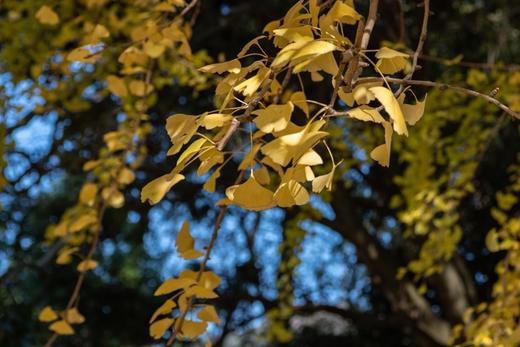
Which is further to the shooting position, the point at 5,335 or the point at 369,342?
the point at 369,342

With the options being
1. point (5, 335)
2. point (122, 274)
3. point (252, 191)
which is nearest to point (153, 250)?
point (122, 274)

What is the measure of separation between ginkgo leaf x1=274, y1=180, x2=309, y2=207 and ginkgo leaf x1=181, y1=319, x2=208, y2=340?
0.38m

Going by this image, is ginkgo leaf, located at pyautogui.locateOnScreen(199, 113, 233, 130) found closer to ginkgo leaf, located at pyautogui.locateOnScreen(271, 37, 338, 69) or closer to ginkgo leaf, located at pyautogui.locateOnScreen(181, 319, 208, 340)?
ginkgo leaf, located at pyautogui.locateOnScreen(271, 37, 338, 69)

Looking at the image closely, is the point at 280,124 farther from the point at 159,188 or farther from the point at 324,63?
the point at 159,188

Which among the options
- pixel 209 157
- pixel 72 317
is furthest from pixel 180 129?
pixel 72 317

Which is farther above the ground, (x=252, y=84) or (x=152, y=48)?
(x=252, y=84)

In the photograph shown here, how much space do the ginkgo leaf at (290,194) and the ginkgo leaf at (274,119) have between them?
7 centimetres

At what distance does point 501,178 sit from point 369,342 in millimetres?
1220

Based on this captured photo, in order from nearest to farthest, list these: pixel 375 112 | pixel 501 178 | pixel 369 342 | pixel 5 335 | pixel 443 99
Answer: pixel 375 112 < pixel 443 99 < pixel 5 335 < pixel 501 178 < pixel 369 342

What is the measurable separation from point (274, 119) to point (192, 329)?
472mm

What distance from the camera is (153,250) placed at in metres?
4.72

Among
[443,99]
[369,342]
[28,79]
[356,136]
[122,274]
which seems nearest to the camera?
[443,99]

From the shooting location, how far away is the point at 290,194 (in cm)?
80

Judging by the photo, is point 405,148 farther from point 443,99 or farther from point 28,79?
point 28,79
